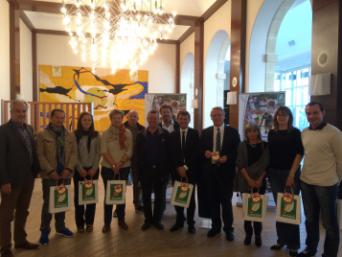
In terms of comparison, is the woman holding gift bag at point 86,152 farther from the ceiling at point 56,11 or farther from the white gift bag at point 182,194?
the ceiling at point 56,11

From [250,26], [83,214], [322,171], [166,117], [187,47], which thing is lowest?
[83,214]

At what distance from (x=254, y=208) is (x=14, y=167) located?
245cm

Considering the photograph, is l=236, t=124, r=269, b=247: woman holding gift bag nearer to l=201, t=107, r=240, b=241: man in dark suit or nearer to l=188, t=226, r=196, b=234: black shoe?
l=201, t=107, r=240, b=241: man in dark suit

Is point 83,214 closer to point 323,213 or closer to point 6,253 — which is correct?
point 6,253

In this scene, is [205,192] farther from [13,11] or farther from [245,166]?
[13,11]

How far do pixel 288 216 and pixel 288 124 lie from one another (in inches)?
35.5

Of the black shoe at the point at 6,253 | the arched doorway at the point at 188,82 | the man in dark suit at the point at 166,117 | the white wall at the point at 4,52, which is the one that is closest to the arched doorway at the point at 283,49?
the man in dark suit at the point at 166,117

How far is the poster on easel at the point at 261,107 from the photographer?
4828 mm

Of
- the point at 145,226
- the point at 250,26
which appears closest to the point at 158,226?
the point at 145,226

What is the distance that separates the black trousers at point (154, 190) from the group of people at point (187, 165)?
0.01 metres

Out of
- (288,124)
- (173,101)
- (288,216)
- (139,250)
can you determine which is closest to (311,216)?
(288,216)

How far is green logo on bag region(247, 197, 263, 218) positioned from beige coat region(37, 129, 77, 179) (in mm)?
1972

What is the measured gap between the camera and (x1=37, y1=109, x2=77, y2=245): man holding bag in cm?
323

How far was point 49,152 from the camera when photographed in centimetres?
324
